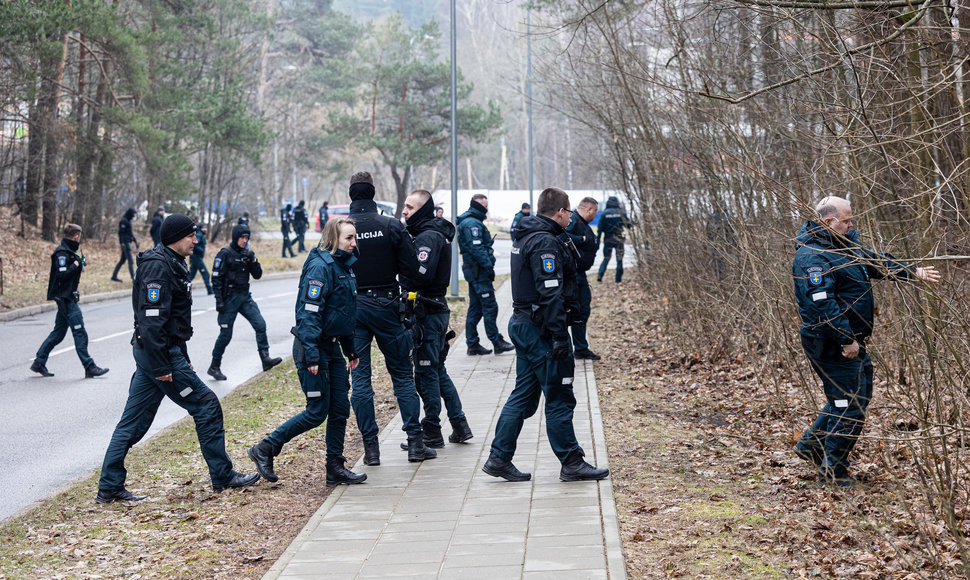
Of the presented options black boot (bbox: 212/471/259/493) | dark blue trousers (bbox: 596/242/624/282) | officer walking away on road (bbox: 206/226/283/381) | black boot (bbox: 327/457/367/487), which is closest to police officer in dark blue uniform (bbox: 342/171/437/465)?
black boot (bbox: 327/457/367/487)

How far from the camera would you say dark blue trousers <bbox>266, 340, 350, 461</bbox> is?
7.17 m

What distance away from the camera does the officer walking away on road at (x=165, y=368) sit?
7113mm

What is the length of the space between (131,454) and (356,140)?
41499mm

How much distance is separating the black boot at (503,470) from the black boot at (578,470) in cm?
27

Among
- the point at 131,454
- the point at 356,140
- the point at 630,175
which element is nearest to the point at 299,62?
the point at 356,140

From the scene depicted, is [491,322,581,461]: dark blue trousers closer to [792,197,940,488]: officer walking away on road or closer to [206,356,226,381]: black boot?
[792,197,940,488]: officer walking away on road

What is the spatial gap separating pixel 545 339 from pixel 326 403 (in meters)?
1.67

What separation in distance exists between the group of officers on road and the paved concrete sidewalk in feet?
0.68

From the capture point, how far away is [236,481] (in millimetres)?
7395

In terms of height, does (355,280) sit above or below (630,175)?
below

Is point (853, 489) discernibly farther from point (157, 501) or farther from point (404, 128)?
point (404, 128)

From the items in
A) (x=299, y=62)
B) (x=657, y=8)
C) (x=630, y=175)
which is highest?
(x=299, y=62)

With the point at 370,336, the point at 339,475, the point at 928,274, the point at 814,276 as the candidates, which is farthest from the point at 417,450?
the point at 928,274

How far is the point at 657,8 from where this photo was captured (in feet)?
45.7
